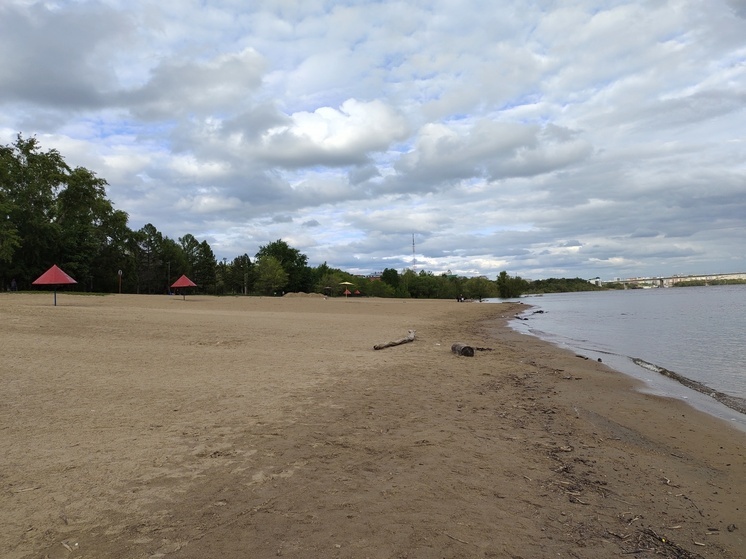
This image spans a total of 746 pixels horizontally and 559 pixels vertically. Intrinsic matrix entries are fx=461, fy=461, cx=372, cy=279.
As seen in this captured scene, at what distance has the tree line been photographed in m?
44.1

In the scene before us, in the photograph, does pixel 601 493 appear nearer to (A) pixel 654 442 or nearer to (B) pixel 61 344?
(A) pixel 654 442

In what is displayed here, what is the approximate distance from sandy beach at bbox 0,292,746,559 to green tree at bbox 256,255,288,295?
245ft

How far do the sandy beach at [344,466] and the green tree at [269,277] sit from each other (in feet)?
245

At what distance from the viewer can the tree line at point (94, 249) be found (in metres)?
44.1

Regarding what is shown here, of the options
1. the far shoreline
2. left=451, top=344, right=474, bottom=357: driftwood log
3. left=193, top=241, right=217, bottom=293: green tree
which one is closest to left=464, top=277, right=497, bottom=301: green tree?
left=193, top=241, right=217, bottom=293: green tree

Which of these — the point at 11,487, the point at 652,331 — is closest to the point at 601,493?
the point at 11,487

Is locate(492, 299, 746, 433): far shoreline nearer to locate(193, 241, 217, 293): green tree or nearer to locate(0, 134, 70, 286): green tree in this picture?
locate(0, 134, 70, 286): green tree

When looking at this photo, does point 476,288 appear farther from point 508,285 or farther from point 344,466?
point 344,466

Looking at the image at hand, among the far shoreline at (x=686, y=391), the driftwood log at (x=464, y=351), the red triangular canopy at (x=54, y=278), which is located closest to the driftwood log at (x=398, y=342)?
the driftwood log at (x=464, y=351)

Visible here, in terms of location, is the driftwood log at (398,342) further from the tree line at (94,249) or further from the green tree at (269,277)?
the green tree at (269,277)

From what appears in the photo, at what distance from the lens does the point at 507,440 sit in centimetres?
596

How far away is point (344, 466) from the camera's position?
190 inches

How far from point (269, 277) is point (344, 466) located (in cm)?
8110

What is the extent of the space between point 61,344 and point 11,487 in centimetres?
836
